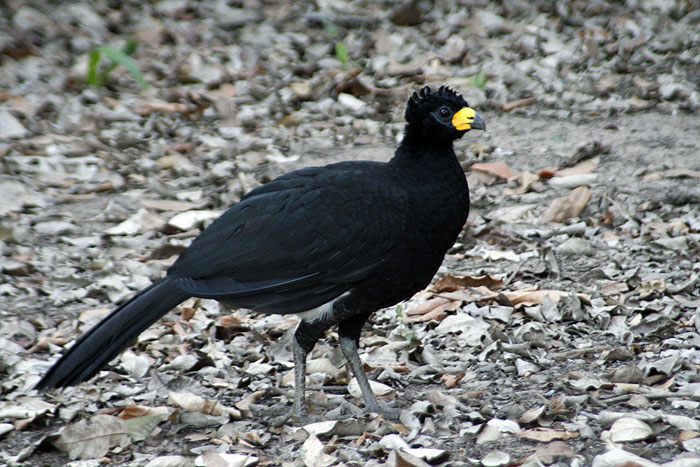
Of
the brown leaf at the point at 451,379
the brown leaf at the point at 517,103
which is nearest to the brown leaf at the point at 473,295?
the brown leaf at the point at 451,379

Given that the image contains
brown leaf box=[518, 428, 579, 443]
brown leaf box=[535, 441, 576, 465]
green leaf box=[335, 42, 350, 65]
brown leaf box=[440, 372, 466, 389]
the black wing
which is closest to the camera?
brown leaf box=[535, 441, 576, 465]

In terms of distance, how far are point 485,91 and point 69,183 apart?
3.84 metres

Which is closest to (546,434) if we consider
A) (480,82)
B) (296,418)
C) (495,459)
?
(495,459)

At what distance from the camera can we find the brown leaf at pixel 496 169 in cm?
657

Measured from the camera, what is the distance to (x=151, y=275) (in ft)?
18.4

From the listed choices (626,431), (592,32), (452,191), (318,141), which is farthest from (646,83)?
(626,431)

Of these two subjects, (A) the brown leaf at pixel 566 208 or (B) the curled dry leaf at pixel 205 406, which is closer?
(B) the curled dry leaf at pixel 205 406

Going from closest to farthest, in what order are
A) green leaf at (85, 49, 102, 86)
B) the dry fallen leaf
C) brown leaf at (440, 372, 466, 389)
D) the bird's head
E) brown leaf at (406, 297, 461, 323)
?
the dry fallen leaf
the bird's head
brown leaf at (440, 372, 466, 389)
brown leaf at (406, 297, 461, 323)
green leaf at (85, 49, 102, 86)

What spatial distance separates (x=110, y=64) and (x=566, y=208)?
499cm

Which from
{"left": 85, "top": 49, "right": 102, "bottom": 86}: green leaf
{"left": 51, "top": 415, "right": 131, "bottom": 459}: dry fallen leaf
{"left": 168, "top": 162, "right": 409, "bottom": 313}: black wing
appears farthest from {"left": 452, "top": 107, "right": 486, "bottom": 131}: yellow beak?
{"left": 85, "top": 49, "right": 102, "bottom": 86}: green leaf

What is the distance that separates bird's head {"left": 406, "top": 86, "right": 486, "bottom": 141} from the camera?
3986 mm

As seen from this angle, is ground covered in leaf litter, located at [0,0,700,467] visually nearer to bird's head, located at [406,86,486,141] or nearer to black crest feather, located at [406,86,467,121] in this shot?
bird's head, located at [406,86,486,141]

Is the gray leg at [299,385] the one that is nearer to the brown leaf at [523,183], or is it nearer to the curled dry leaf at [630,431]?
the curled dry leaf at [630,431]

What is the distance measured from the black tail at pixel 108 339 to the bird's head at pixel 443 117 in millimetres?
1389
